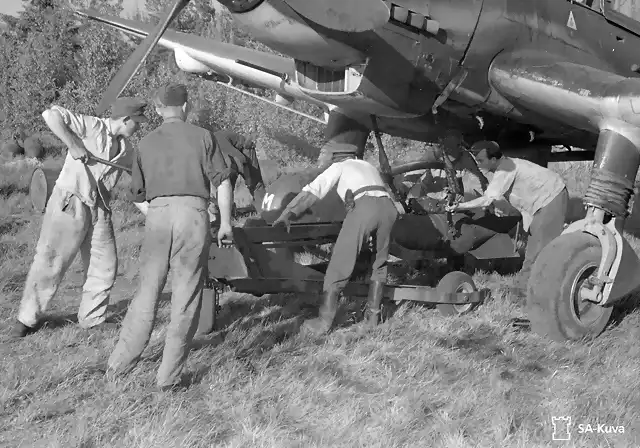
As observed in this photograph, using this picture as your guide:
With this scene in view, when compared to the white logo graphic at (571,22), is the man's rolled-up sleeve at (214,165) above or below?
below

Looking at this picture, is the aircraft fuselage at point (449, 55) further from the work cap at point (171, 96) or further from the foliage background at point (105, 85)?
the foliage background at point (105, 85)

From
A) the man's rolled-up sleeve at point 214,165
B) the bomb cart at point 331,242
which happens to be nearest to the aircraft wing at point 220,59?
the bomb cart at point 331,242

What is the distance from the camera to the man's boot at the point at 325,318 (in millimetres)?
4812

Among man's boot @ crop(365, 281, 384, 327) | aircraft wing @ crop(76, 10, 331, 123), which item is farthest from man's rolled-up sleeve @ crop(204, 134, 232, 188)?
aircraft wing @ crop(76, 10, 331, 123)

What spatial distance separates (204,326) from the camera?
15.4ft

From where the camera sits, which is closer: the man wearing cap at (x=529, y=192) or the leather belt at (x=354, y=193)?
the leather belt at (x=354, y=193)

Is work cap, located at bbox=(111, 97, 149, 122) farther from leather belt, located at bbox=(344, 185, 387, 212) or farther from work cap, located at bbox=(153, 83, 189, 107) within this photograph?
leather belt, located at bbox=(344, 185, 387, 212)

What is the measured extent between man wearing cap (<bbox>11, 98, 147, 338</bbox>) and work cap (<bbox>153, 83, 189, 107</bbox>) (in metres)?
1.27

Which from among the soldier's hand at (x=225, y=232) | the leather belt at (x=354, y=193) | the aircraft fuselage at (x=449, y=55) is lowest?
the soldier's hand at (x=225, y=232)

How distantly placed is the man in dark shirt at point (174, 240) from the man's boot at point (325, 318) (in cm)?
138

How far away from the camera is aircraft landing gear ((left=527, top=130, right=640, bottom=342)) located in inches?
185

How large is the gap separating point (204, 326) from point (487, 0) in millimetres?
3678

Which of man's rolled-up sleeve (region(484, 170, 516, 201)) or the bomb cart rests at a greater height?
man's rolled-up sleeve (region(484, 170, 516, 201))

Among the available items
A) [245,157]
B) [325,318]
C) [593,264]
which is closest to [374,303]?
[325,318]
